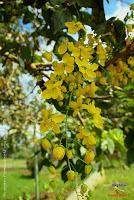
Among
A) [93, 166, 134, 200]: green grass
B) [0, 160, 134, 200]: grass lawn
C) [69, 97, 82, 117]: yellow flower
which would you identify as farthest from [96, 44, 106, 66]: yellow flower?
[93, 166, 134, 200]: green grass

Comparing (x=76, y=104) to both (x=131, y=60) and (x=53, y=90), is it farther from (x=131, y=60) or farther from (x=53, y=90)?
(x=131, y=60)

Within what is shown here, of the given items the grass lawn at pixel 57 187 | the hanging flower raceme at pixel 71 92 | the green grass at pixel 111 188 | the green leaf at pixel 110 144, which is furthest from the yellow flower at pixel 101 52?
the green leaf at pixel 110 144

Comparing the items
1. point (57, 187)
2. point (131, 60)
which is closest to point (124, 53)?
point (131, 60)

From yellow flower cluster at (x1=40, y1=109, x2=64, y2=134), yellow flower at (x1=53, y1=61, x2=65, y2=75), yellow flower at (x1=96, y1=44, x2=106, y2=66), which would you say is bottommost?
yellow flower cluster at (x1=40, y1=109, x2=64, y2=134)

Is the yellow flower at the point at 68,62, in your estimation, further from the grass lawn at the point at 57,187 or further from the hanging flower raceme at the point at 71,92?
the grass lawn at the point at 57,187

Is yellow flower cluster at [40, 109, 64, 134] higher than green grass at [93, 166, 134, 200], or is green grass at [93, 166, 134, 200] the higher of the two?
yellow flower cluster at [40, 109, 64, 134]

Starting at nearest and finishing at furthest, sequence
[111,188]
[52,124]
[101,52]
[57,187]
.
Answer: [52,124]
[101,52]
[111,188]
[57,187]

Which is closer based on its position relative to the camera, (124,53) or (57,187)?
(124,53)

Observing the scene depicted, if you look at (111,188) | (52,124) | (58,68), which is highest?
(58,68)

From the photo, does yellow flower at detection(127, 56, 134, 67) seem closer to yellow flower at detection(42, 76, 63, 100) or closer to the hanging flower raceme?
the hanging flower raceme

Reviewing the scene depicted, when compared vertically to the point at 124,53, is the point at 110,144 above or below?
below

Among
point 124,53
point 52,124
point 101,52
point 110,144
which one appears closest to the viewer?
point 52,124

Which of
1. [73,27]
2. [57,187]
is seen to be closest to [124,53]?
[73,27]

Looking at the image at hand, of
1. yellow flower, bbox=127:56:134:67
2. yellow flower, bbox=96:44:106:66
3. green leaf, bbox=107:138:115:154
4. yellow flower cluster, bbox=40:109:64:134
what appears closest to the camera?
yellow flower cluster, bbox=40:109:64:134
